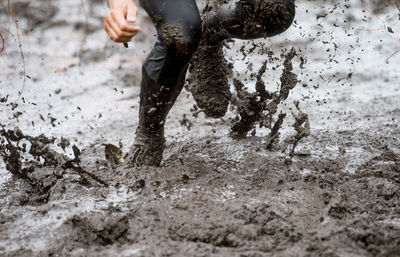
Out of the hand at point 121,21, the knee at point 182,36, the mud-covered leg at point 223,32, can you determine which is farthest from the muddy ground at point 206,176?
the hand at point 121,21

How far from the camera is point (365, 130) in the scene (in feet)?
12.4

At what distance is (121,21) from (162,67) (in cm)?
51

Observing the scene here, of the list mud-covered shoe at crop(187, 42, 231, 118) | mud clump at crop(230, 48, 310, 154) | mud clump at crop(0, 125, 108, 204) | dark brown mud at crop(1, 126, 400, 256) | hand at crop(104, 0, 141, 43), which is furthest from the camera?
mud-covered shoe at crop(187, 42, 231, 118)

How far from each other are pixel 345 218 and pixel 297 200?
0.98ft

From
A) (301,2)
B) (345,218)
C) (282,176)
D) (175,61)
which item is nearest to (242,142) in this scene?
(282,176)

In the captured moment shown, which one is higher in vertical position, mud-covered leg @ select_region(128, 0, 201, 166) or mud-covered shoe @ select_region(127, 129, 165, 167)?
mud-covered leg @ select_region(128, 0, 201, 166)

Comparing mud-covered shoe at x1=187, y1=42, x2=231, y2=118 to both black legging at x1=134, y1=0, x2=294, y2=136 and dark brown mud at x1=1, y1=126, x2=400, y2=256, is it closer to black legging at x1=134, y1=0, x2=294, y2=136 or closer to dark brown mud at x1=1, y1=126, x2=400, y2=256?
black legging at x1=134, y1=0, x2=294, y2=136

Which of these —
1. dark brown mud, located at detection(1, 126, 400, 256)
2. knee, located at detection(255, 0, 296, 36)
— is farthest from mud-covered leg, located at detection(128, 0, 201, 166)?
knee, located at detection(255, 0, 296, 36)

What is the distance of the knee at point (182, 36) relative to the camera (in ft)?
8.63

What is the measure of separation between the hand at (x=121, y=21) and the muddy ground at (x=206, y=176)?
749 millimetres

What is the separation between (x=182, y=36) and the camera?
263 cm

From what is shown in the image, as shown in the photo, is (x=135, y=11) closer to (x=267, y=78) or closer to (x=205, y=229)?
(x=205, y=229)

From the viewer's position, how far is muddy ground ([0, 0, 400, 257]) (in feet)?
6.93

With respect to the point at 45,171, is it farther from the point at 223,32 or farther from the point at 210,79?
the point at 223,32
